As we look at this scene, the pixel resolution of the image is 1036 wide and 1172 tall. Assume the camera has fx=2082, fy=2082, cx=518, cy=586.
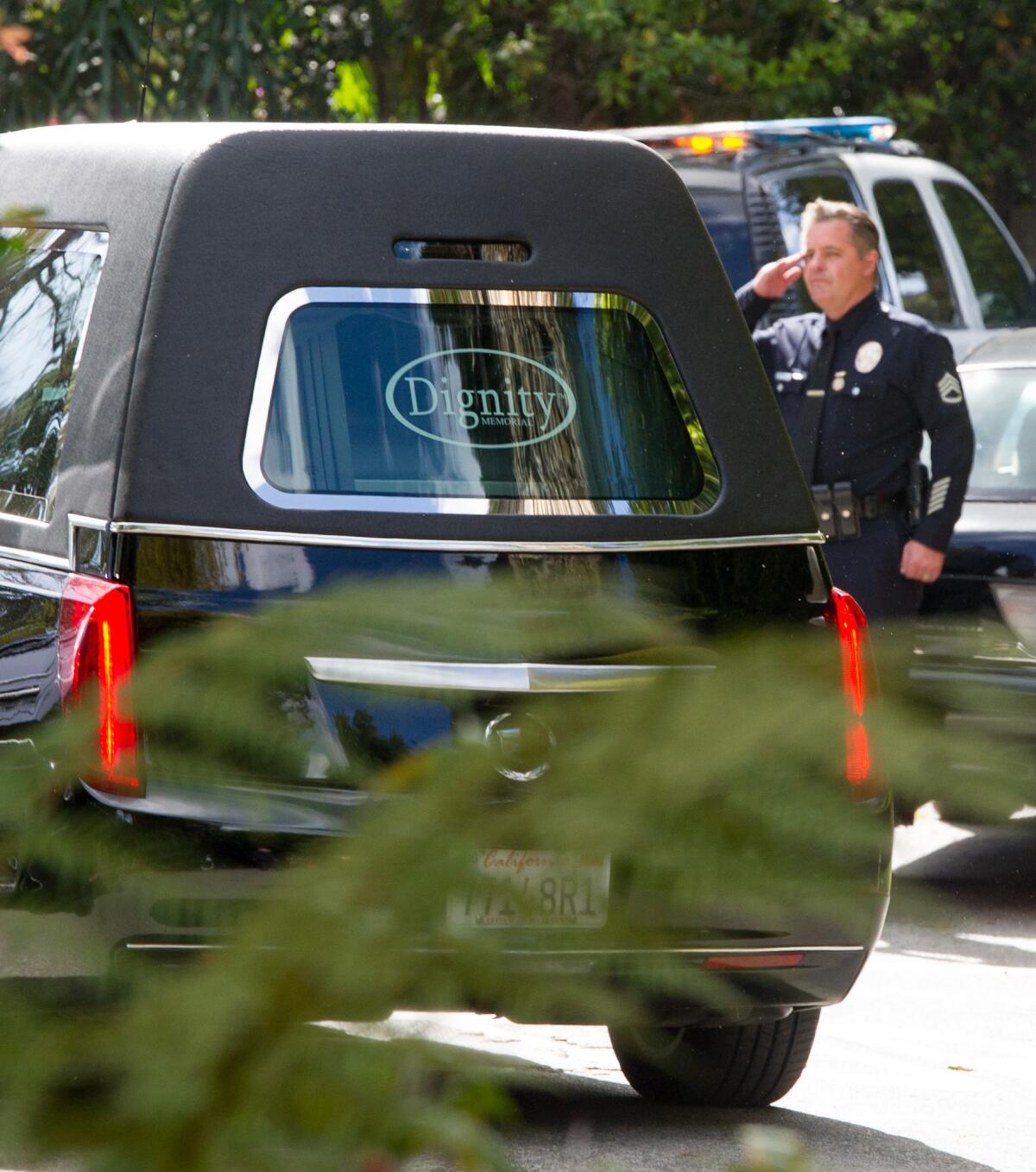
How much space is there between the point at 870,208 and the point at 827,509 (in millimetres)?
3037

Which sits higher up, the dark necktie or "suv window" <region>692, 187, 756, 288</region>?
the dark necktie

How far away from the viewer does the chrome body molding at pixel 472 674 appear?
38.8 inches

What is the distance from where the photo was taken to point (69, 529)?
341cm

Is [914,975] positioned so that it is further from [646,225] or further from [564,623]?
[564,623]

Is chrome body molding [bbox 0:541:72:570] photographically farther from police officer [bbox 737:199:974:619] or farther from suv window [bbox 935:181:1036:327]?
suv window [bbox 935:181:1036:327]

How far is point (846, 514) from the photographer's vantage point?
20.1 feet

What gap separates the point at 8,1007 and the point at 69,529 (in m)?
2.53

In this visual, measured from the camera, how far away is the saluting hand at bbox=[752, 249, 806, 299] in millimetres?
6465

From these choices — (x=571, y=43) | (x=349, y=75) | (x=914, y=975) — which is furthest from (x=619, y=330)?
(x=349, y=75)

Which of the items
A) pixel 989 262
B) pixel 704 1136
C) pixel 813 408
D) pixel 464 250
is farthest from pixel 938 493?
pixel 989 262

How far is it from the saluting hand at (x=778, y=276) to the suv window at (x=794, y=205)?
1.58m

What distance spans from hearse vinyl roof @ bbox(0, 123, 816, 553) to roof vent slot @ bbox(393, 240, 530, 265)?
0.06ft

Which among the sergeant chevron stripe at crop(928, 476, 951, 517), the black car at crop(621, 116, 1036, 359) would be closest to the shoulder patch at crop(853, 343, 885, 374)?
the sergeant chevron stripe at crop(928, 476, 951, 517)

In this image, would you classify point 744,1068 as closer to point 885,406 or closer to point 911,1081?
point 911,1081
